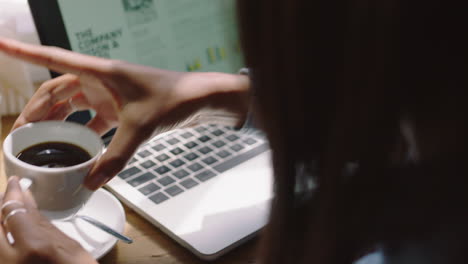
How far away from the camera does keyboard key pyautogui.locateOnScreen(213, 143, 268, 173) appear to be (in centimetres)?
78

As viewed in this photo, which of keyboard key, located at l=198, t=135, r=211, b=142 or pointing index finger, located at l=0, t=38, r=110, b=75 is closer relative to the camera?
pointing index finger, located at l=0, t=38, r=110, b=75

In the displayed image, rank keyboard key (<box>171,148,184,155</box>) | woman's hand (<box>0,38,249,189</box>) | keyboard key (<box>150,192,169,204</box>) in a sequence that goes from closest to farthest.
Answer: woman's hand (<box>0,38,249,189</box>), keyboard key (<box>150,192,169,204</box>), keyboard key (<box>171,148,184,155</box>)

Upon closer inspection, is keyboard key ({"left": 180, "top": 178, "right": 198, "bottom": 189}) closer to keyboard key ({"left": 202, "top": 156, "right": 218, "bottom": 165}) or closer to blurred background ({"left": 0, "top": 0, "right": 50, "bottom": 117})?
keyboard key ({"left": 202, "top": 156, "right": 218, "bottom": 165})

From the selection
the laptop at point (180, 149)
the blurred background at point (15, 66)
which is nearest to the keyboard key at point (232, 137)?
the laptop at point (180, 149)

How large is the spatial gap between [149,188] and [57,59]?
21 centimetres

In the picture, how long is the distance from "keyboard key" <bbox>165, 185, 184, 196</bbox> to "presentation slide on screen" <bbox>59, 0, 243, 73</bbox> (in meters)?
0.19

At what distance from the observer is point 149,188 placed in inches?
28.4

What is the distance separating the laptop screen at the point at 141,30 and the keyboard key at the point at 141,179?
Answer: 0.71ft

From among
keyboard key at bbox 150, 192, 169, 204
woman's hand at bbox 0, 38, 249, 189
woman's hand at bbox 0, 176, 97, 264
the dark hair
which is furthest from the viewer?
keyboard key at bbox 150, 192, 169, 204

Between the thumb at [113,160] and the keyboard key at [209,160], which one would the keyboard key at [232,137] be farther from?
the thumb at [113,160]

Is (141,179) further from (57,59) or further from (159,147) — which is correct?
(57,59)

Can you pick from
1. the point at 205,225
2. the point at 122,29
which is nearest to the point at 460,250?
the point at 205,225

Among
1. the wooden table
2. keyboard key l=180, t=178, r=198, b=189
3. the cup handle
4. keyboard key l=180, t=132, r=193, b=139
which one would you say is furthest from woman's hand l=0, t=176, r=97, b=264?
keyboard key l=180, t=132, r=193, b=139

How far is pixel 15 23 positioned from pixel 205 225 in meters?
0.49
